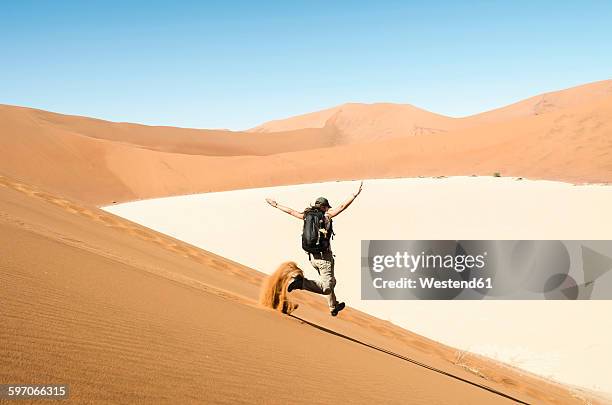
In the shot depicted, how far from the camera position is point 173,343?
12.9 ft

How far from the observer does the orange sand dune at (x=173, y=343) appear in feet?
9.82

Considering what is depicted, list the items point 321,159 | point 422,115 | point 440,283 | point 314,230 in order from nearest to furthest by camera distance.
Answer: point 314,230, point 440,283, point 321,159, point 422,115

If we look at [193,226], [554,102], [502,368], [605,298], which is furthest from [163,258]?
[554,102]

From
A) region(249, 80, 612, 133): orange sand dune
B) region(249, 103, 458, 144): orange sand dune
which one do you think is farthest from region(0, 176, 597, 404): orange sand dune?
region(249, 80, 612, 133): orange sand dune

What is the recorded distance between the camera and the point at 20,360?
8.86 ft

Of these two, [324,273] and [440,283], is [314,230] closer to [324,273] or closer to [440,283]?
[324,273]

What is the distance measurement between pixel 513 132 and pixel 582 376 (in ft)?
140

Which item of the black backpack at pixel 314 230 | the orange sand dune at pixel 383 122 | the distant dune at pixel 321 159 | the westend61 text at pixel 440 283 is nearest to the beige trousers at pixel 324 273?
the black backpack at pixel 314 230

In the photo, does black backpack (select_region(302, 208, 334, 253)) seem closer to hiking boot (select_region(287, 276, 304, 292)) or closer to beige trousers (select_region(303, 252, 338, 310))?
beige trousers (select_region(303, 252, 338, 310))

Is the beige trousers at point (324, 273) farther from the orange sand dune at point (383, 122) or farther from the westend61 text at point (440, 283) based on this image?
the orange sand dune at point (383, 122)

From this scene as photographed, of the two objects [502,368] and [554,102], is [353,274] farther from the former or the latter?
[554,102]

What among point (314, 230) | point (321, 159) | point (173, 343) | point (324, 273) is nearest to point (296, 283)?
point (324, 273)

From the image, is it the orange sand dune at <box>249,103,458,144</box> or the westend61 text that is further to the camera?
the orange sand dune at <box>249,103,458,144</box>

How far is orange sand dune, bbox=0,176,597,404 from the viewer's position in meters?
2.99
